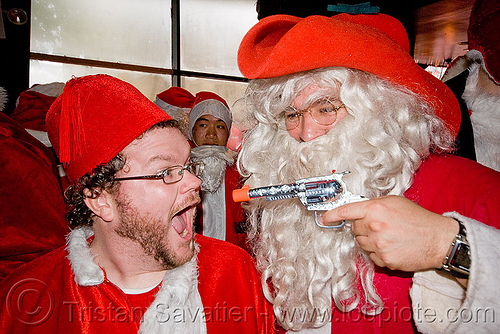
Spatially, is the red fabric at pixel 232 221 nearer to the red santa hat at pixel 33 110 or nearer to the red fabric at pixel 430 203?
the red santa hat at pixel 33 110

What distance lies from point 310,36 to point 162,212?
125 centimetres

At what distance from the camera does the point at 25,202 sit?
2.60 meters

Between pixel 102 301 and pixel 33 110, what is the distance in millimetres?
3681

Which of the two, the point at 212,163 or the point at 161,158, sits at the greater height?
the point at 161,158

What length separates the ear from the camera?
2070 millimetres

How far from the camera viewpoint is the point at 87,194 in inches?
81.9

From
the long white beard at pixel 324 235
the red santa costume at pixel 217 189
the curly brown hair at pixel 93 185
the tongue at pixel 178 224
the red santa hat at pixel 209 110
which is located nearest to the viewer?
the long white beard at pixel 324 235

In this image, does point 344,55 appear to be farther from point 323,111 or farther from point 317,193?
point 317,193

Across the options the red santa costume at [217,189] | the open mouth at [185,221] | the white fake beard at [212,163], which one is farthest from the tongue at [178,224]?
the white fake beard at [212,163]

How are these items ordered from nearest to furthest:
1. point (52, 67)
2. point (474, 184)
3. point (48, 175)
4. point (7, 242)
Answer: point (474, 184) → point (7, 242) → point (48, 175) → point (52, 67)

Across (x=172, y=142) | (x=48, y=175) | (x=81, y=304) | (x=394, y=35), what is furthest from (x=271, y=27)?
(x=48, y=175)

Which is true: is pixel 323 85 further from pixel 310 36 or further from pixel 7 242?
pixel 7 242

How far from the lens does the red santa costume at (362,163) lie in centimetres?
178

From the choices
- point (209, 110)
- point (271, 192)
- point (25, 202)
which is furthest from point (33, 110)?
point (271, 192)
